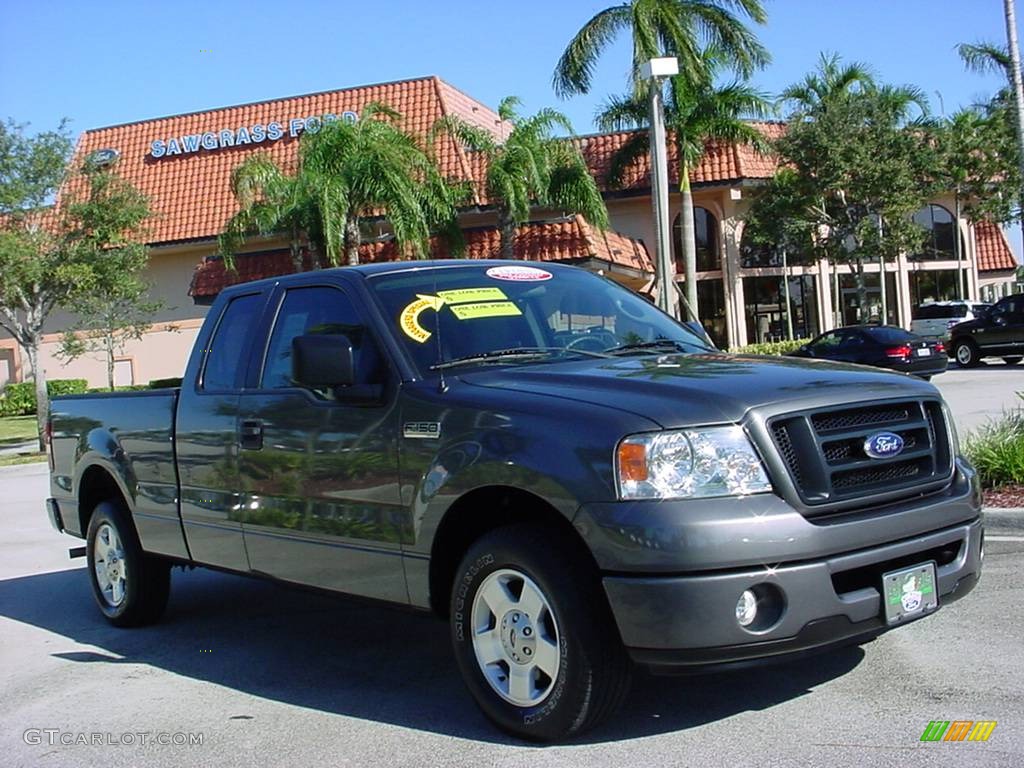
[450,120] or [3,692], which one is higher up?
[450,120]

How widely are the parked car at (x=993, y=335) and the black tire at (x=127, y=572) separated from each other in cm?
2620

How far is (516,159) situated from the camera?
87.8 feet

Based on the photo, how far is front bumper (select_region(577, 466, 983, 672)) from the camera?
3.97 metres

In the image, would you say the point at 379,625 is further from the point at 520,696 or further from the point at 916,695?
the point at 916,695

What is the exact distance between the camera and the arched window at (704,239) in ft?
126

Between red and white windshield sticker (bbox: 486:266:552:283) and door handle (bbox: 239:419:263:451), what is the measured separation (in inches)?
54.2

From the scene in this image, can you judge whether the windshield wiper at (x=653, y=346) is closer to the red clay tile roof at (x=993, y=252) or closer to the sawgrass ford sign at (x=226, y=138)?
the sawgrass ford sign at (x=226, y=138)

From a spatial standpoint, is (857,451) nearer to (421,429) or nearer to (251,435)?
(421,429)

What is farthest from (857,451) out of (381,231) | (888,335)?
(381,231)

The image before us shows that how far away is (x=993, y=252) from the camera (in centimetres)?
4934

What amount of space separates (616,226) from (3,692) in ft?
106

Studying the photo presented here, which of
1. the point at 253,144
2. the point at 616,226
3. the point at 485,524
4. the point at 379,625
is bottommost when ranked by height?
the point at 379,625

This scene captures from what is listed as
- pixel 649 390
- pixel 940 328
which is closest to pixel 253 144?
pixel 940 328

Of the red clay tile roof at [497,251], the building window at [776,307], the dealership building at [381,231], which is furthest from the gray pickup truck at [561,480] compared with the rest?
the building window at [776,307]
